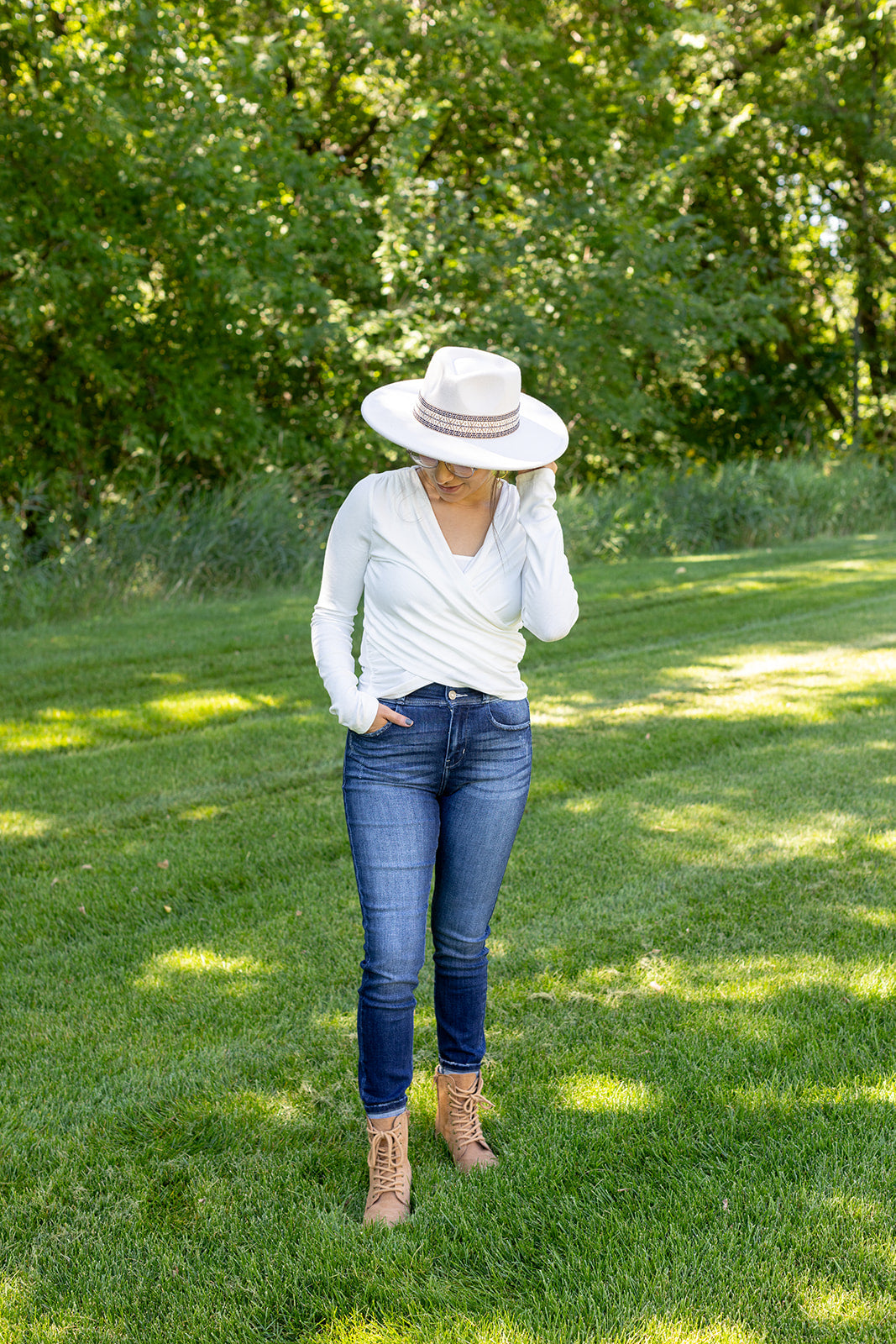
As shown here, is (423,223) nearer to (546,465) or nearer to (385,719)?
(546,465)

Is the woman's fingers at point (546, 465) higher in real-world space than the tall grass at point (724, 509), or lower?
higher

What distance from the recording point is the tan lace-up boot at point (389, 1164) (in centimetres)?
269

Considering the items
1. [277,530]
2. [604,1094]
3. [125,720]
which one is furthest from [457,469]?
[277,530]

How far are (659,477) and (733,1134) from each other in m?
15.6

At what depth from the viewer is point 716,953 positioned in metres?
3.93

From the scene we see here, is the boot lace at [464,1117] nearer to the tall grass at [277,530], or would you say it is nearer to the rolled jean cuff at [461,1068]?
the rolled jean cuff at [461,1068]

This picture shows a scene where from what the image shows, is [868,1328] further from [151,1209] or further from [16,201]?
[16,201]

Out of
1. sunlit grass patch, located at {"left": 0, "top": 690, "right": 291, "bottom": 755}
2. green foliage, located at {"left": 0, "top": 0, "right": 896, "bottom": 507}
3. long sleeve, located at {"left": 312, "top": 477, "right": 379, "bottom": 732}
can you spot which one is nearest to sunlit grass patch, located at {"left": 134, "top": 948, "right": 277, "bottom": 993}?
long sleeve, located at {"left": 312, "top": 477, "right": 379, "bottom": 732}

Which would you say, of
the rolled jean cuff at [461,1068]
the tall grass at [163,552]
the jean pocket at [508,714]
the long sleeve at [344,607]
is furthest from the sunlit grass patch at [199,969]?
the tall grass at [163,552]

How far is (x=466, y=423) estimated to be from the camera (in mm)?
2564

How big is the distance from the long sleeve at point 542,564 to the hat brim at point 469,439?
2.3 inches

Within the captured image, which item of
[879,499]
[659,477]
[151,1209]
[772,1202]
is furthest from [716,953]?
[879,499]

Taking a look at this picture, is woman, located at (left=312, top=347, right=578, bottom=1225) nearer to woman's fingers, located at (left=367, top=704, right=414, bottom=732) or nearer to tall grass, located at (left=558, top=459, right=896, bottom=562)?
woman's fingers, located at (left=367, top=704, right=414, bottom=732)

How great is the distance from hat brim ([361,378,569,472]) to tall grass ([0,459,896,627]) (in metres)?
8.01
